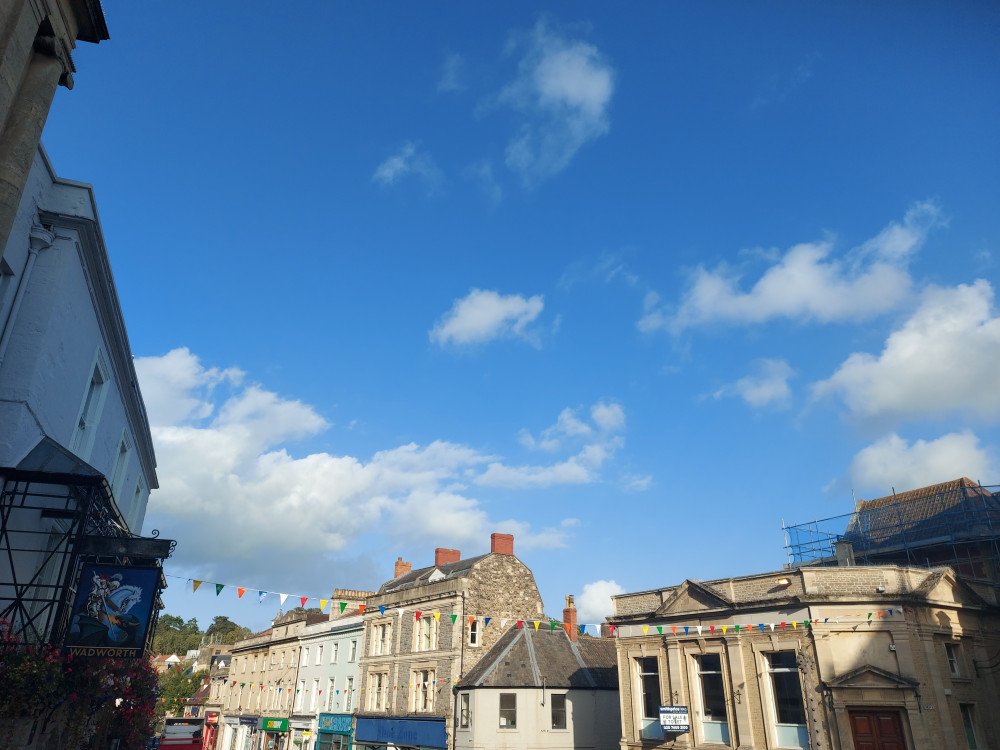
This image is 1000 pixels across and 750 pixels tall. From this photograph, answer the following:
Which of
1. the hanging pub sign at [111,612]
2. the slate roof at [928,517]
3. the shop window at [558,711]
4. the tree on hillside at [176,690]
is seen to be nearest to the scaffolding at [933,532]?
the slate roof at [928,517]

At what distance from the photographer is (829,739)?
756 inches


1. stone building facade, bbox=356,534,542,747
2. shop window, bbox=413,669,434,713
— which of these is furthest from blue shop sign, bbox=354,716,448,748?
shop window, bbox=413,669,434,713

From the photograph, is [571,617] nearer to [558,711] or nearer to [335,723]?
[558,711]

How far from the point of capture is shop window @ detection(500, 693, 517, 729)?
29.6 meters

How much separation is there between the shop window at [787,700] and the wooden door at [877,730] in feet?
4.34

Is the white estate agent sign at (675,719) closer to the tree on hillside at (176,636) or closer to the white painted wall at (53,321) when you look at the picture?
the white painted wall at (53,321)

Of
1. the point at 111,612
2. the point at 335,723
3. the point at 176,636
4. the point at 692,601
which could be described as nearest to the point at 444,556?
the point at 335,723

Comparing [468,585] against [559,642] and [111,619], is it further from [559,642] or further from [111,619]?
[111,619]

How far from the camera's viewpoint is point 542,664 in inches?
1244

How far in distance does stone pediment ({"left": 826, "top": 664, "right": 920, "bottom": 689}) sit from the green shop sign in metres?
38.4

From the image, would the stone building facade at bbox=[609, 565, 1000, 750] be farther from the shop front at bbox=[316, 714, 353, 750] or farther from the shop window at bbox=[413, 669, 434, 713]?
the shop front at bbox=[316, 714, 353, 750]

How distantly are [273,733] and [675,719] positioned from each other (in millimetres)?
36549

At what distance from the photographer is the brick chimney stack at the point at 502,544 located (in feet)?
123

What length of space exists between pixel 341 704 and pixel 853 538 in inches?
1143
